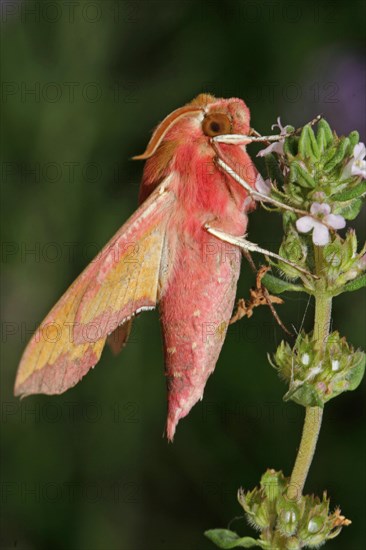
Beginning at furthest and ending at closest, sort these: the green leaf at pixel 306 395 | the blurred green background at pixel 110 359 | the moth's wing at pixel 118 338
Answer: the blurred green background at pixel 110 359
the moth's wing at pixel 118 338
the green leaf at pixel 306 395

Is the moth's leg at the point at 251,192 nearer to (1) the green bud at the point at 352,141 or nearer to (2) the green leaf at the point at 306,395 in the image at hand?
(1) the green bud at the point at 352,141

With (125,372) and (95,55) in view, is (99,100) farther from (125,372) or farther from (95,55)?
(125,372)

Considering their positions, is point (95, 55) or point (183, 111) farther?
point (95, 55)

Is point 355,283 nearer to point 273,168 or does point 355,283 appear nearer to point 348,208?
point 348,208

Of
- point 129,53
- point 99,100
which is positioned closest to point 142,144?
point 99,100

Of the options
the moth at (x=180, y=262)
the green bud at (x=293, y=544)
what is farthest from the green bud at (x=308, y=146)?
the green bud at (x=293, y=544)

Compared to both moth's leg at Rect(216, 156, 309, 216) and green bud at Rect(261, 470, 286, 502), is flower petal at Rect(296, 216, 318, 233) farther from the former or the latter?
green bud at Rect(261, 470, 286, 502)
